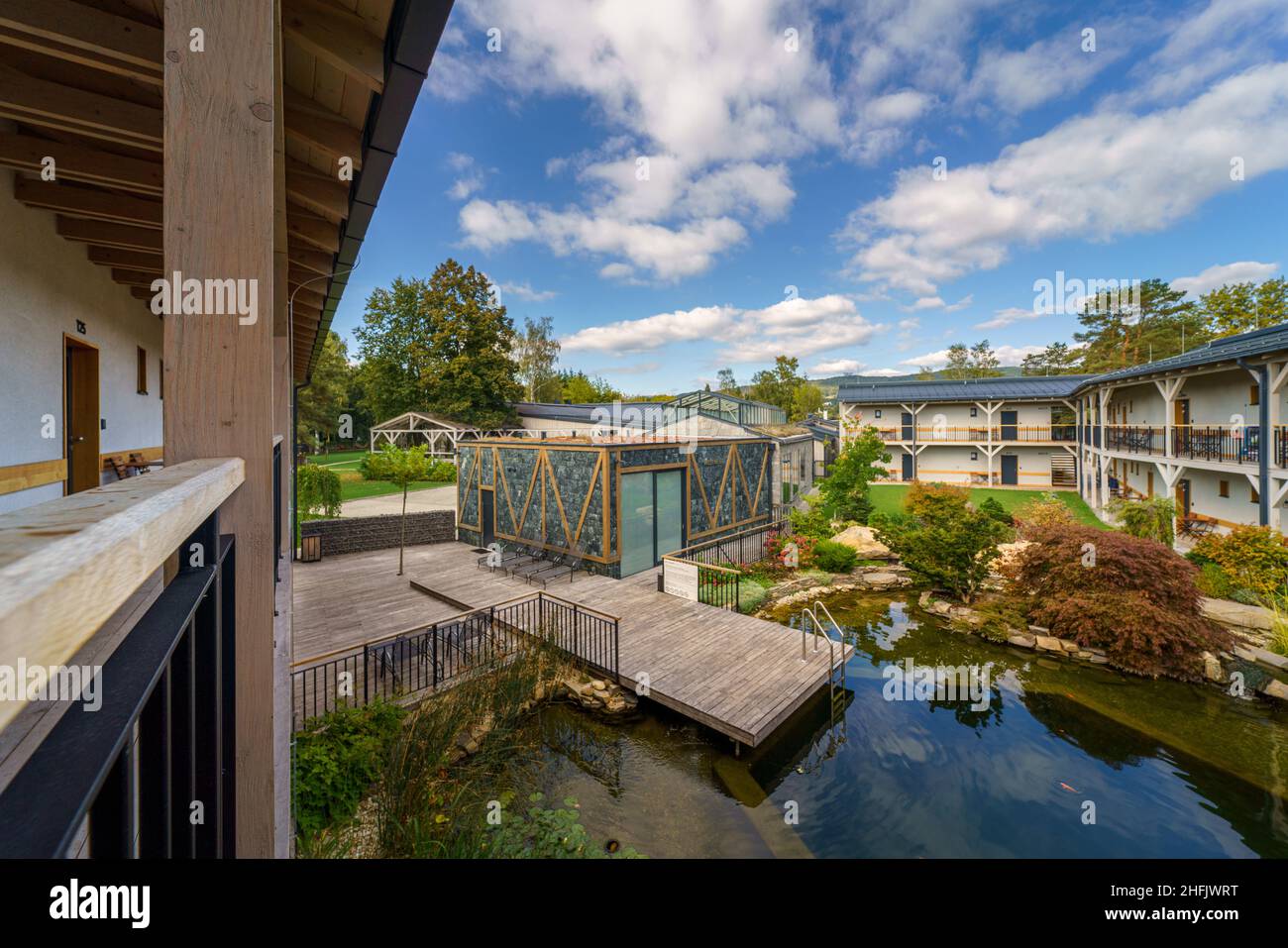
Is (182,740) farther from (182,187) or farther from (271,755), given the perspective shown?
(182,187)

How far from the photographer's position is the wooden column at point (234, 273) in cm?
127

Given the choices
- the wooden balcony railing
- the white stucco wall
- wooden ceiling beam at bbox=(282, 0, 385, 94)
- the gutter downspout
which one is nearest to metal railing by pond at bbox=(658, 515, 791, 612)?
the white stucco wall

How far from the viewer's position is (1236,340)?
13266 millimetres

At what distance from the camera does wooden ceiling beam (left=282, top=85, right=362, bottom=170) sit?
285cm

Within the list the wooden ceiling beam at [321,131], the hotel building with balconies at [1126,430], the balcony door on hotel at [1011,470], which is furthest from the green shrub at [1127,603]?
the balcony door on hotel at [1011,470]

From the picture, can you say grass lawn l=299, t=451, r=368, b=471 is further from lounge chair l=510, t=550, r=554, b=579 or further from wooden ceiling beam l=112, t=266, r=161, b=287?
wooden ceiling beam l=112, t=266, r=161, b=287

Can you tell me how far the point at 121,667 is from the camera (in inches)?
27.8

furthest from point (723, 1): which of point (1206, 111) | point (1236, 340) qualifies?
point (1206, 111)

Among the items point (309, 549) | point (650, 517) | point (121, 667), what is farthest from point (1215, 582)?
point (309, 549)

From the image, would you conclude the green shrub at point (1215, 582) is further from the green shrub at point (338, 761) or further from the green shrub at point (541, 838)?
the green shrub at point (338, 761)

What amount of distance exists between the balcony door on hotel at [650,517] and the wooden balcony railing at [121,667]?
9.90m

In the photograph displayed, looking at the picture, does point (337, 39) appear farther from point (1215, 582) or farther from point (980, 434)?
point (980, 434)

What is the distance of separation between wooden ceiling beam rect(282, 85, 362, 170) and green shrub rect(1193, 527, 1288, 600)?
1476 centimetres

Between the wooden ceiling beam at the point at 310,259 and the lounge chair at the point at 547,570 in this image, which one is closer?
the wooden ceiling beam at the point at 310,259
